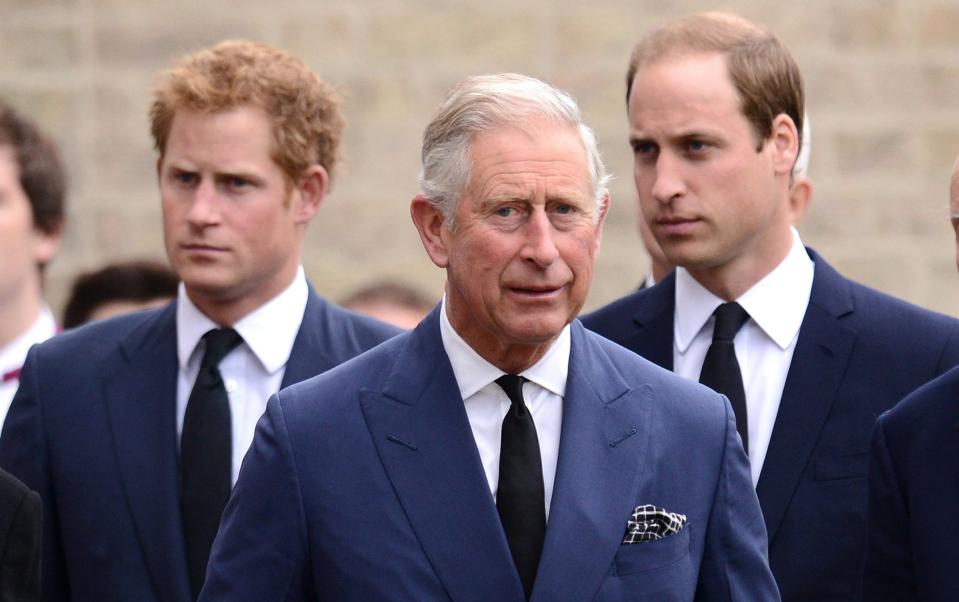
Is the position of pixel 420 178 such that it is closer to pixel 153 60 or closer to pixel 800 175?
pixel 800 175

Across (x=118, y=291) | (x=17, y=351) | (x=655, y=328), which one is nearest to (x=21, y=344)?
(x=17, y=351)

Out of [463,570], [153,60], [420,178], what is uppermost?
[153,60]

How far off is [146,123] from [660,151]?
4.70 meters

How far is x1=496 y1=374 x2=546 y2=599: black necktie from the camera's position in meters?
3.80

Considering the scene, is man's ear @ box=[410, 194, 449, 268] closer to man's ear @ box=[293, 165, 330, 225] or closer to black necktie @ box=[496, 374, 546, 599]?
black necktie @ box=[496, 374, 546, 599]

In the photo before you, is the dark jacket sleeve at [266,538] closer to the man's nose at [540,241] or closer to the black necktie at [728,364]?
the man's nose at [540,241]

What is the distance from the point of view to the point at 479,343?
3.94 m

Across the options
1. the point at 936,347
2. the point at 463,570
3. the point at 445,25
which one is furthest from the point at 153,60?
the point at 463,570

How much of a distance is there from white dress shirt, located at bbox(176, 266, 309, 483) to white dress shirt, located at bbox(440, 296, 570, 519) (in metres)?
1.11

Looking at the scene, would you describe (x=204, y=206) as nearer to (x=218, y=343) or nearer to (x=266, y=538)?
(x=218, y=343)

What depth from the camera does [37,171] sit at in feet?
21.2

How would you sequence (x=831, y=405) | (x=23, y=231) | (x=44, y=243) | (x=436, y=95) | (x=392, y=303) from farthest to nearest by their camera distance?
(x=436, y=95) < (x=392, y=303) < (x=44, y=243) < (x=23, y=231) < (x=831, y=405)

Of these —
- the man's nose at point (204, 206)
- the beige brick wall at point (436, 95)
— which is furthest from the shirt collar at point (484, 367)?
the beige brick wall at point (436, 95)

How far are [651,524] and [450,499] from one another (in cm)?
36
